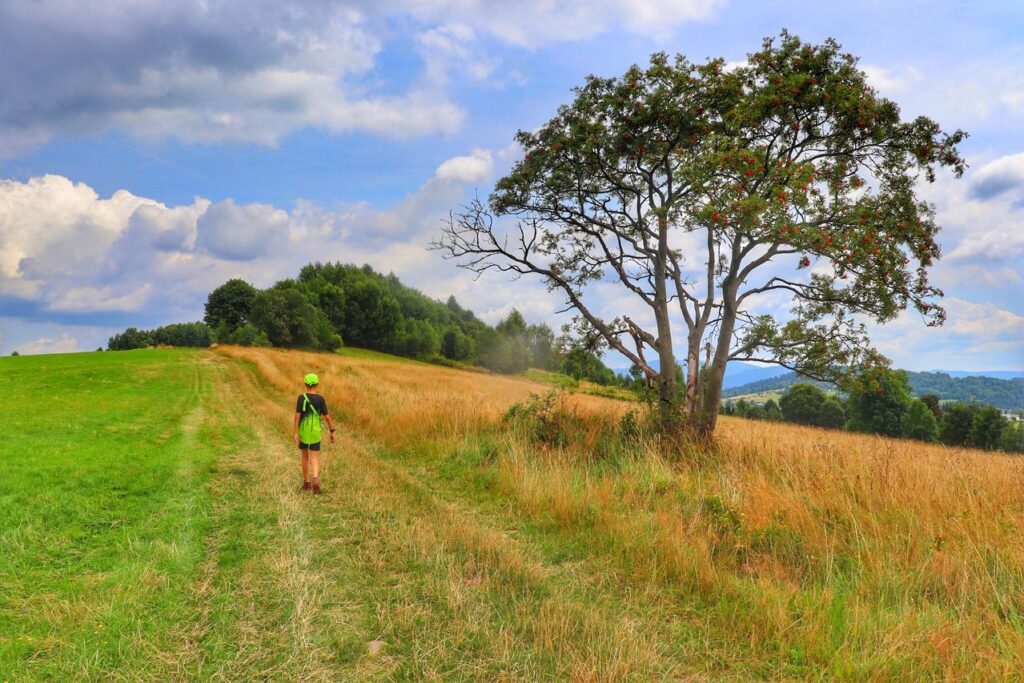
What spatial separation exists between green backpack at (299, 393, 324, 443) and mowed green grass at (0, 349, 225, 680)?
1.84 m

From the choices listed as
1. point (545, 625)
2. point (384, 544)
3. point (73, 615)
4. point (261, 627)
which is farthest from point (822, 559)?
point (73, 615)

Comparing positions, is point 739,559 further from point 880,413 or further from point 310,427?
point 880,413

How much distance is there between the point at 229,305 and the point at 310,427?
8885 centimetres

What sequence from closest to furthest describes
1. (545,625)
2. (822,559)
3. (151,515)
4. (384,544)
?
(545,625)
(822,559)
(384,544)
(151,515)

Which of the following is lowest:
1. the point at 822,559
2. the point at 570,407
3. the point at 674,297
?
the point at 822,559

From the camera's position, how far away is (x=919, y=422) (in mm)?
49562

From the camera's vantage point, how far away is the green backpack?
9.21m

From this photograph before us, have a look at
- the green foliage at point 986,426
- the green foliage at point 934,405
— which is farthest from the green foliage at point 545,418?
the green foliage at point 934,405

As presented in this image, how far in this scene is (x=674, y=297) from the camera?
12.8m

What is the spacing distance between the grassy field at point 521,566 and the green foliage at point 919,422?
52.5 m

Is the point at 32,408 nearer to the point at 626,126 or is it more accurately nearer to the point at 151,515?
the point at 151,515

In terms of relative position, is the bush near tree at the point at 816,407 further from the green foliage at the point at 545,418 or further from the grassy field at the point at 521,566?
the grassy field at the point at 521,566

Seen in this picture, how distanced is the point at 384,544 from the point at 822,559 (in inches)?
202

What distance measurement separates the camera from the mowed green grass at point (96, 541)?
391cm
